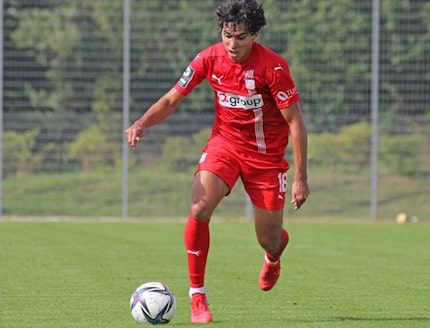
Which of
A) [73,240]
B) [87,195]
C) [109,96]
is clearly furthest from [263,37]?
[73,240]

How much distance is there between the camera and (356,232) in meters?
17.3

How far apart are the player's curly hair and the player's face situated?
1.1 inches

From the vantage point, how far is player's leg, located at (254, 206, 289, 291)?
25.9 ft

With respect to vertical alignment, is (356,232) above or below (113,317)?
below

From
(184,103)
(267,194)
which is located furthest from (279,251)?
(184,103)

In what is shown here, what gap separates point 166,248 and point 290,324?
6.66 m

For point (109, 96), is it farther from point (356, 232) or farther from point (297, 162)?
point (297, 162)

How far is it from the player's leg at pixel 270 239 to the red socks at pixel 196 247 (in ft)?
1.92

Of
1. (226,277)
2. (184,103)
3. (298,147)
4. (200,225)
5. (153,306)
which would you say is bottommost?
(226,277)

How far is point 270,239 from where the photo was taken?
804 cm

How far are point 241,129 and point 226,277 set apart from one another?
8.97ft

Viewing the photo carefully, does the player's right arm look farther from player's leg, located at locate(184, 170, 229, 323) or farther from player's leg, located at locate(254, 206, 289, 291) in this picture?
player's leg, located at locate(254, 206, 289, 291)

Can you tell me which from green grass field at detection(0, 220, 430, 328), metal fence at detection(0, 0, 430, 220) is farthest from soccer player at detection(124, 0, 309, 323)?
metal fence at detection(0, 0, 430, 220)

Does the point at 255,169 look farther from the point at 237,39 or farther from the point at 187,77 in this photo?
the point at 237,39
